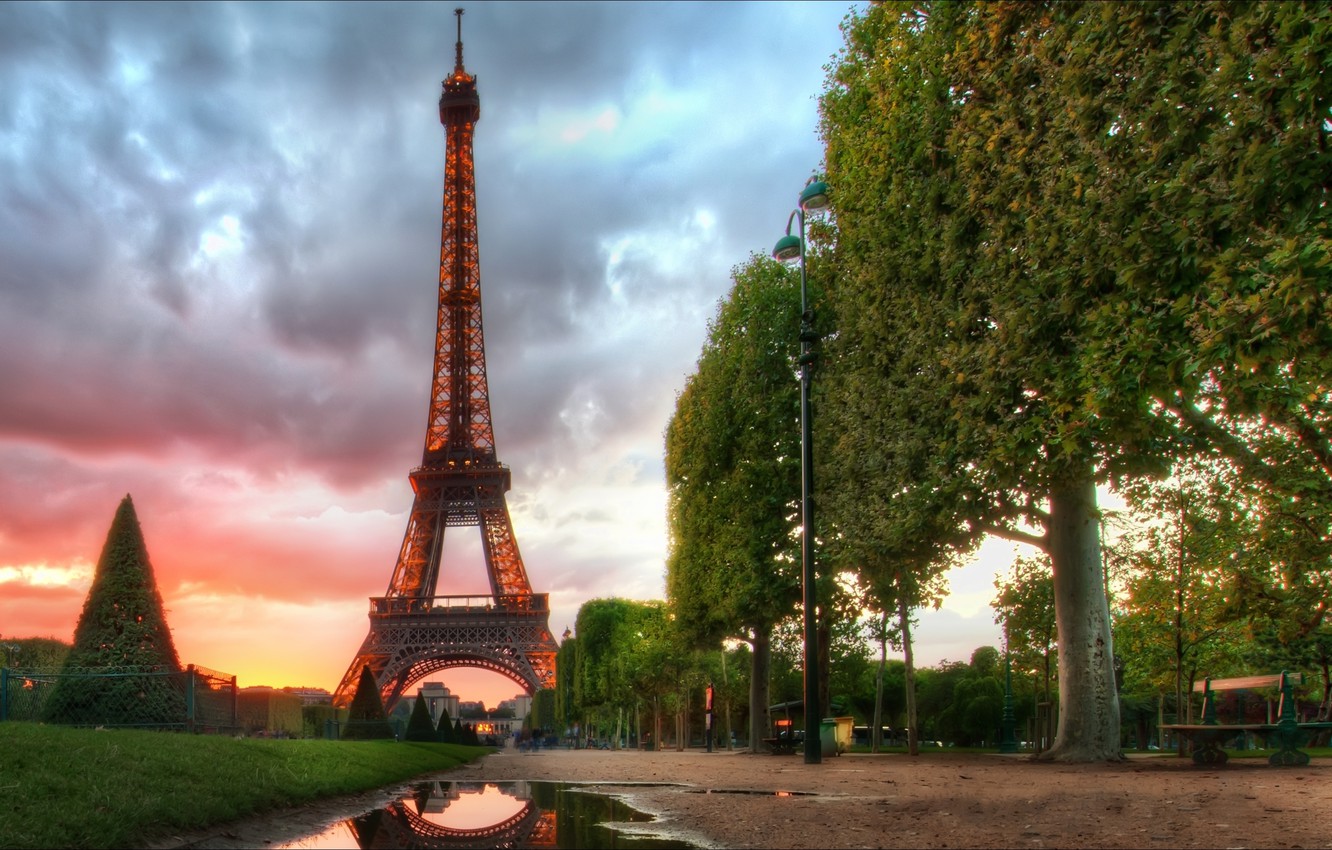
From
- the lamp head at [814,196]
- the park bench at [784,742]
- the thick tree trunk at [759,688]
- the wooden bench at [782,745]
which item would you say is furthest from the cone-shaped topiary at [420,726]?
the lamp head at [814,196]

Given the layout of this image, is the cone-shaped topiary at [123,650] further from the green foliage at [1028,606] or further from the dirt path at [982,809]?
the green foliage at [1028,606]

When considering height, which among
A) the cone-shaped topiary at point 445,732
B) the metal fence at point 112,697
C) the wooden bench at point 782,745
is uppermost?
the metal fence at point 112,697

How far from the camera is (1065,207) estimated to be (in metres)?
13.9

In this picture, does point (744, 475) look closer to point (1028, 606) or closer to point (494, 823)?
point (1028, 606)

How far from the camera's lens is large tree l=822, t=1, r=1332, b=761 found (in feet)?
31.3

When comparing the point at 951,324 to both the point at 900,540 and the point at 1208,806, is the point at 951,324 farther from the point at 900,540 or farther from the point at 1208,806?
the point at 1208,806

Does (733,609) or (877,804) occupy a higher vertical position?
(733,609)

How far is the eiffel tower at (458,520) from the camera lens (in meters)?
71.3

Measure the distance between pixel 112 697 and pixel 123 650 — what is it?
1157 millimetres

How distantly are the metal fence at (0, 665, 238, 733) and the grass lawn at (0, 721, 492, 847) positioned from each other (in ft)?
15.4

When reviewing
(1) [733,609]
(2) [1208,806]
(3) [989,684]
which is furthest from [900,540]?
(3) [989,684]

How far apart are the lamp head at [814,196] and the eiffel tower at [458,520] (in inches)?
2167

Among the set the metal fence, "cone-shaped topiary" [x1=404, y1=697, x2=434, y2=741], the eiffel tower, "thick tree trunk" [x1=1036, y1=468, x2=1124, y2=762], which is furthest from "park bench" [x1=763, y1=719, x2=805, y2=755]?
the eiffel tower

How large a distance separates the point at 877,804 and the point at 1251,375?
620 cm
